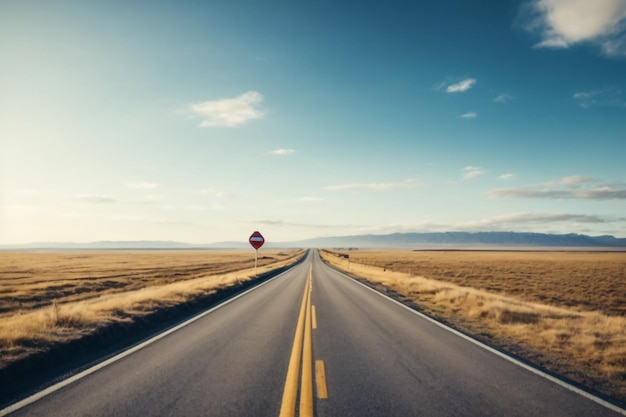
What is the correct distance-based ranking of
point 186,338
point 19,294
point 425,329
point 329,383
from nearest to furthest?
point 329,383, point 186,338, point 425,329, point 19,294

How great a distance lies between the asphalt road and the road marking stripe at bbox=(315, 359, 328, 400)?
0.02 metres

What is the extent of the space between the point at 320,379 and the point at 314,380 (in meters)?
0.11

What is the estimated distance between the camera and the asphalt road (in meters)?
4.67

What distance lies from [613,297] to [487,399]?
24.4 m

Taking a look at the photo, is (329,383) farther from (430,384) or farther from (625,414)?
(625,414)

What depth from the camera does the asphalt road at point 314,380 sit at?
15.3 ft

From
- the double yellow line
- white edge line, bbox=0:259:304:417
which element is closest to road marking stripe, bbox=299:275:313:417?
the double yellow line

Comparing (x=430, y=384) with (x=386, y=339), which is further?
(x=386, y=339)

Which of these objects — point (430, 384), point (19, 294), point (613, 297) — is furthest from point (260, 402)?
point (613, 297)

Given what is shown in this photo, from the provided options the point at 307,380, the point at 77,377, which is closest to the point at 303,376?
the point at 307,380

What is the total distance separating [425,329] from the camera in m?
9.88

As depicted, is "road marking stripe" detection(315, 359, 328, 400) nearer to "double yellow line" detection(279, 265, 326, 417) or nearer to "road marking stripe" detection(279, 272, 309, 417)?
"double yellow line" detection(279, 265, 326, 417)

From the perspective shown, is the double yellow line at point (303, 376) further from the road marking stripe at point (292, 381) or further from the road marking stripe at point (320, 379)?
the road marking stripe at point (320, 379)

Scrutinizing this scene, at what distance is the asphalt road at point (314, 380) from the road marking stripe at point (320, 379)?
0.6 inches
